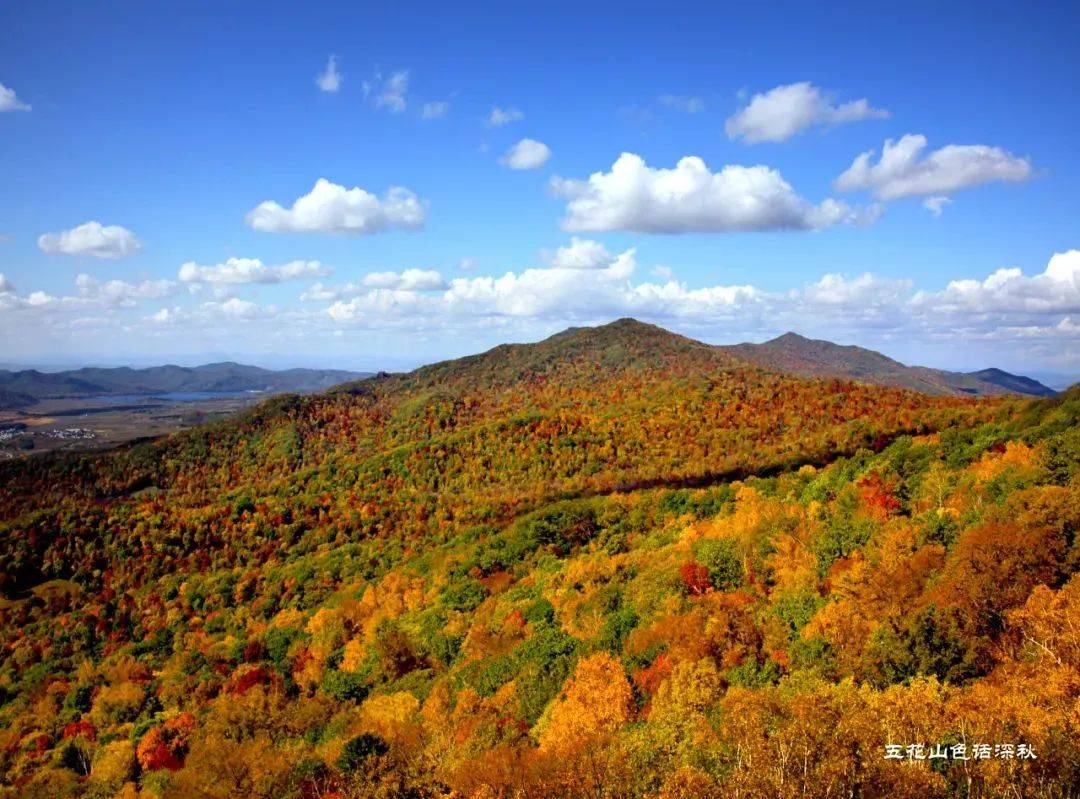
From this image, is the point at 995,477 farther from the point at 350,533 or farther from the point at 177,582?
the point at 177,582

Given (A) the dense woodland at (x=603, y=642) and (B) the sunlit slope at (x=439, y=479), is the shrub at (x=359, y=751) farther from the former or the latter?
(B) the sunlit slope at (x=439, y=479)

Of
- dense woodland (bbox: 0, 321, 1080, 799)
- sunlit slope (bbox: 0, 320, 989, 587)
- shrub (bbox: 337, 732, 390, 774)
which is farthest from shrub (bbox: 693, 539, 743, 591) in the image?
sunlit slope (bbox: 0, 320, 989, 587)

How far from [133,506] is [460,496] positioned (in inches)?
3307

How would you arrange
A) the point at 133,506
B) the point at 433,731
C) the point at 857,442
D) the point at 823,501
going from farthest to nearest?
the point at 133,506 → the point at 857,442 → the point at 823,501 → the point at 433,731

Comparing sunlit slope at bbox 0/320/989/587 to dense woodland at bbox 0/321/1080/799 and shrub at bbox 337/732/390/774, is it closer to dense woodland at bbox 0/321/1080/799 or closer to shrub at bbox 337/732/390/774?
dense woodland at bbox 0/321/1080/799

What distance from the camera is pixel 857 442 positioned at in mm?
129625

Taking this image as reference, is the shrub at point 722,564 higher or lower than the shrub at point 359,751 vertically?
higher

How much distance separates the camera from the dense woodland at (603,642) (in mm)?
23734

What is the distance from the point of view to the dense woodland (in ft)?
77.9

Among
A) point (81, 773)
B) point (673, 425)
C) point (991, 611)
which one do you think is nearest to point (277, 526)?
point (81, 773)

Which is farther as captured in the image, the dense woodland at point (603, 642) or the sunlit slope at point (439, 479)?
the sunlit slope at point (439, 479)

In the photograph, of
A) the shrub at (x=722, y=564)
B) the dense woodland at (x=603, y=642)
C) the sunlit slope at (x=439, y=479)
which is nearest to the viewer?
the dense woodland at (x=603, y=642)

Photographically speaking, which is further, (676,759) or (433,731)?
(433,731)

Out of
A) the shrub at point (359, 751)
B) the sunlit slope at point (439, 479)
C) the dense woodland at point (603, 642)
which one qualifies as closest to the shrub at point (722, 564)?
the dense woodland at point (603, 642)
